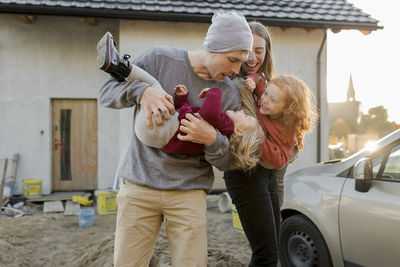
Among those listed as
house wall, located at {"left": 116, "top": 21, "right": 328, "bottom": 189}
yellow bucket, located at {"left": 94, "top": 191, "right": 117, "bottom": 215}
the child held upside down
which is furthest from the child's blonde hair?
house wall, located at {"left": 116, "top": 21, "right": 328, "bottom": 189}

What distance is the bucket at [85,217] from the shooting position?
6.53 meters

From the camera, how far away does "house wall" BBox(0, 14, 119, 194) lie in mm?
8570

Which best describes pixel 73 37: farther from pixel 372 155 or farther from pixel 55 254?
pixel 372 155

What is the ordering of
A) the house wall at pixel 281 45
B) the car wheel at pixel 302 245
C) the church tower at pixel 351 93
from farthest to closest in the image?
the church tower at pixel 351 93 → the house wall at pixel 281 45 → the car wheel at pixel 302 245

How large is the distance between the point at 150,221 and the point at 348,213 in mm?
1882

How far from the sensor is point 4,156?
28.1 ft

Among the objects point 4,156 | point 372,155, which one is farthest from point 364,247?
point 4,156

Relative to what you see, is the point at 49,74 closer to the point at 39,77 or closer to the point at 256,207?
the point at 39,77

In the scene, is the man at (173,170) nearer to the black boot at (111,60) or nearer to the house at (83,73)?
the black boot at (111,60)

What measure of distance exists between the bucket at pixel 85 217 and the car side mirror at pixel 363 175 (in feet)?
15.8

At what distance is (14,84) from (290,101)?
813 cm

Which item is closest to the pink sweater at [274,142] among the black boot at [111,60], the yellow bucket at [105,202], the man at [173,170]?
the man at [173,170]

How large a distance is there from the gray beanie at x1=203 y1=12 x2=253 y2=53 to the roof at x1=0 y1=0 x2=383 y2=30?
6171mm

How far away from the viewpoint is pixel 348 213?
10.0 ft
